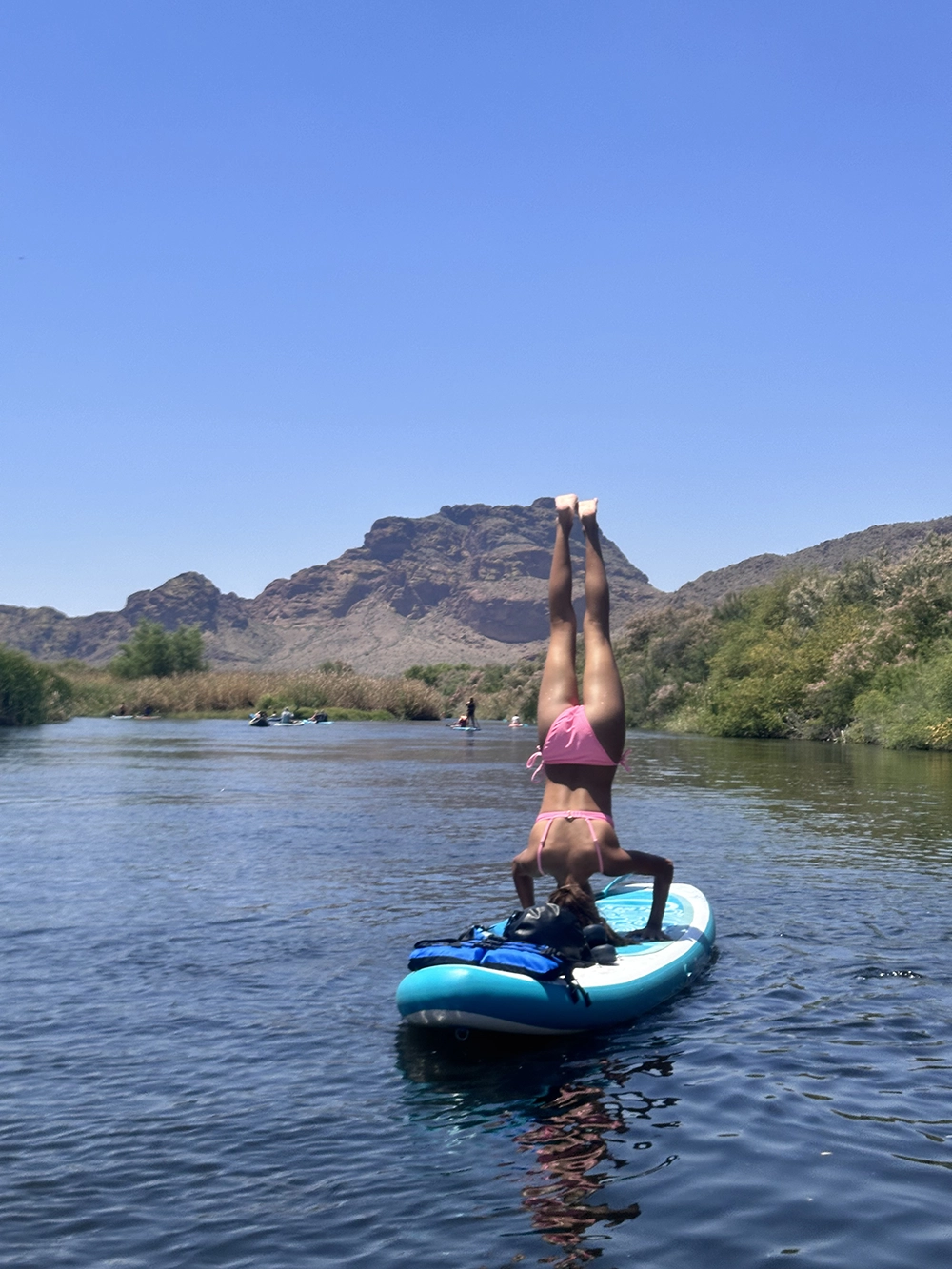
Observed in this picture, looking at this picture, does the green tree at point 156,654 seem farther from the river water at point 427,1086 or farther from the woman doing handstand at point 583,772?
the woman doing handstand at point 583,772

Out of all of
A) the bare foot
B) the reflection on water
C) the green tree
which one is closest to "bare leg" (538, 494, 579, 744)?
the bare foot

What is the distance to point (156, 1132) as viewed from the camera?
673 centimetres

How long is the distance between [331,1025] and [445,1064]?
126 centimetres

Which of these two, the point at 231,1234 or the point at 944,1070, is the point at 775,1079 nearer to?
the point at 944,1070

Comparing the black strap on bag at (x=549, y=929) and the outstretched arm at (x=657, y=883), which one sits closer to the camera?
the black strap on bag at (x=549, y=929)

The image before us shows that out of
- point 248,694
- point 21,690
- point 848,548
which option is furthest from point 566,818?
point 848,548

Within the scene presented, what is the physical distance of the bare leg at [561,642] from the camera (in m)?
10.2

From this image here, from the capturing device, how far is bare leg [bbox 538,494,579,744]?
10203 millimetres

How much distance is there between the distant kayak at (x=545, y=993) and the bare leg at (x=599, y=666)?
1696mm

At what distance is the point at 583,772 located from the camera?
32.4ft

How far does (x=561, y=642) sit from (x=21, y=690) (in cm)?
6079

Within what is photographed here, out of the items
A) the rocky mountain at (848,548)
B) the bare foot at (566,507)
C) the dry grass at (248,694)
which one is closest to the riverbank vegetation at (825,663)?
the dry grass at (248,694)

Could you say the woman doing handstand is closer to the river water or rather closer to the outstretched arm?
the outstretched arm

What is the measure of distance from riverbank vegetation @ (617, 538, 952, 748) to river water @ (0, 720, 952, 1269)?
34.4 meters
